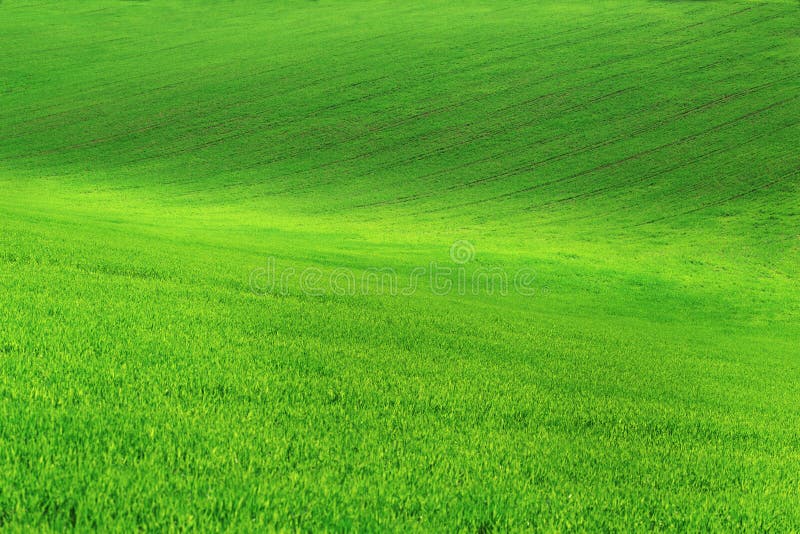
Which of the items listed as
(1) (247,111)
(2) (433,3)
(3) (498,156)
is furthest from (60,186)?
(2) (433,3)

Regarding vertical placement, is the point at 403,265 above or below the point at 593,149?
below

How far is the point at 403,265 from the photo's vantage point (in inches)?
880

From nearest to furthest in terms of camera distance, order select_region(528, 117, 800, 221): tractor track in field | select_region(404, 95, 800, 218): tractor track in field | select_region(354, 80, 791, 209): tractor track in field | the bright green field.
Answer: the bright green field → select_region(528, 117, 800, 221): tractor track in field → select_region(404, 95, 800, 218): tractor track in field → select_region(354, 80, 791, 209): tractor track in field

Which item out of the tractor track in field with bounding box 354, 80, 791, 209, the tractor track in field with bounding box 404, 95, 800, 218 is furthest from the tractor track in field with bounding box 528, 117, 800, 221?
the tractor track in field with bounding box 354, 80, 791, 209

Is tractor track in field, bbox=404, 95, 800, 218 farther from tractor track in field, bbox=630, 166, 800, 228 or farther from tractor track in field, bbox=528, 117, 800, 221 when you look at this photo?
tractor track in field, bbox=630, 166, 800, 228

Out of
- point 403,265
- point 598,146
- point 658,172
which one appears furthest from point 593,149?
point 403,265

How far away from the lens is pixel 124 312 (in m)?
6.86

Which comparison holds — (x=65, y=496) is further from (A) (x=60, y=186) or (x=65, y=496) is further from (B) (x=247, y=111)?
(B) (x=247, y=111)

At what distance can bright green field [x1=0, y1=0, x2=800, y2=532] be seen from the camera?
393 cm

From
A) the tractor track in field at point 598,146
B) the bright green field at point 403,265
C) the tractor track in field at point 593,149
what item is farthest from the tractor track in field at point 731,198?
the tractor track in field at point 593,149

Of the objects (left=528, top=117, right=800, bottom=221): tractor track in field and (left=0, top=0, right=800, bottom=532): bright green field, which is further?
(left=528, top=117, right=800, bottom=221): tractor track in field

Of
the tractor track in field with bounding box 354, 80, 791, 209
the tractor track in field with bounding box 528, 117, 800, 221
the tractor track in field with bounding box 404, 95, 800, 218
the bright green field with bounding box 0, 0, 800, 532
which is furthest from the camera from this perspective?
the tractor track in field with bounding box 354, 80, 791, 209

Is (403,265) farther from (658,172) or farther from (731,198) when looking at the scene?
(658,172)

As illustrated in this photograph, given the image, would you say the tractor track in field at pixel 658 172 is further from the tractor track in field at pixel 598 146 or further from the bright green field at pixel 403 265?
the tractor track in field at pixel 598 146
